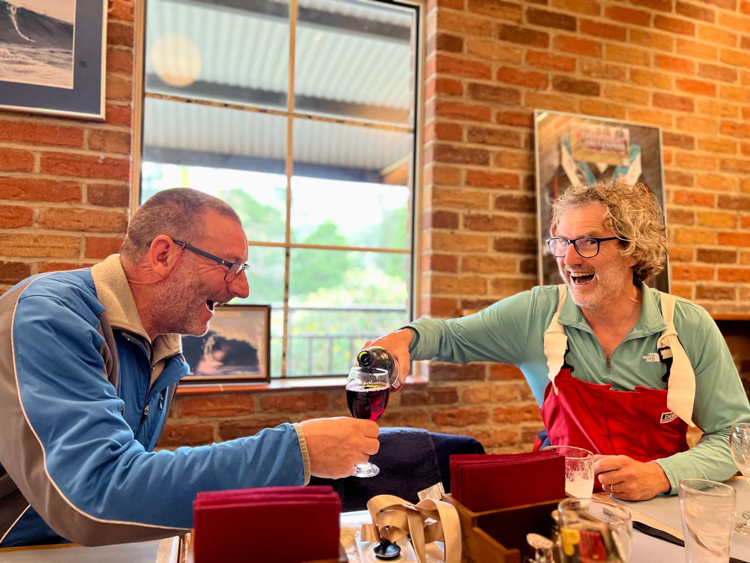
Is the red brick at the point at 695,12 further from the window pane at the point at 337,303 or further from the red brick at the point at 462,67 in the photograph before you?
the window pane at the point at 337,303

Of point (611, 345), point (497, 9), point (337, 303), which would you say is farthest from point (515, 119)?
point (611, 345)

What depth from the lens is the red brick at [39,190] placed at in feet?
5.67

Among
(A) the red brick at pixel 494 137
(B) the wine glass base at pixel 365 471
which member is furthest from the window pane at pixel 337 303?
(B) the wine glass base at pixel 365 471

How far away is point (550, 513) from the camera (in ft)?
2.61

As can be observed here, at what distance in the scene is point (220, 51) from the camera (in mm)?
2166

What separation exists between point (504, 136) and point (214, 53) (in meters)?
1.27

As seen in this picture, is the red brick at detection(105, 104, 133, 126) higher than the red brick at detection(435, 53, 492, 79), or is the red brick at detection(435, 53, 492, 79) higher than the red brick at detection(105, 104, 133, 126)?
the red brick at detection(435, 53, 492, 79)

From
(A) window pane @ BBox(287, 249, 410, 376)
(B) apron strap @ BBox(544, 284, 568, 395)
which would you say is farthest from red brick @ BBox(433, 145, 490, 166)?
(B) apron strap @ BBox(544, 284, 568, 395)

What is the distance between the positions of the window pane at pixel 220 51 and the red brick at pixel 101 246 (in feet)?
2.08

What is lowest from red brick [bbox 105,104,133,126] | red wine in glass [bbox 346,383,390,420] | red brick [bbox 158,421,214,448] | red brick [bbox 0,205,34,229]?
red brick [bbox 158,421,214,448]

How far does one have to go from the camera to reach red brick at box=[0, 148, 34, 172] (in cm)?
172

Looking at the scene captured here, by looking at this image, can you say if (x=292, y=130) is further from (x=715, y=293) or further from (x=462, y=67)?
(x=715, y=293)

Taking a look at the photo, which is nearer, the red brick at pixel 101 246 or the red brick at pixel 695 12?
the red brick at pixel 101 246

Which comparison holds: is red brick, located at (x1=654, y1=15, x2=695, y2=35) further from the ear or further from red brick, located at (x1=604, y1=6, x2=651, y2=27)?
the ear
